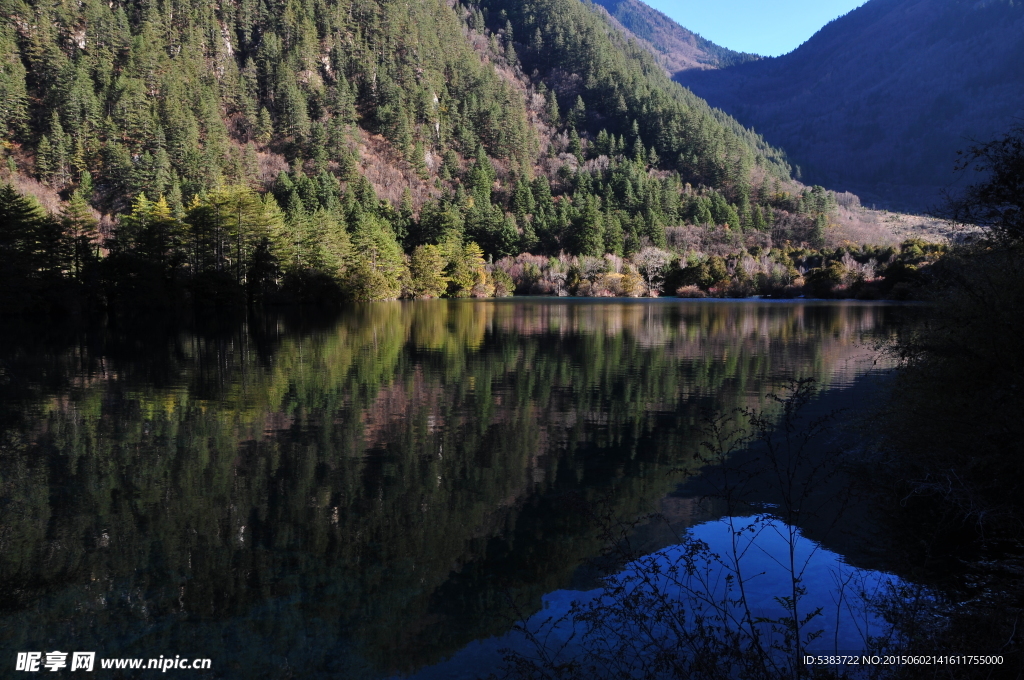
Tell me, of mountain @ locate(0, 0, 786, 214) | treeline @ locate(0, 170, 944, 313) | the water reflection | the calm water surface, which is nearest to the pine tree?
treeline @ locate(0, 170, 944, 313)

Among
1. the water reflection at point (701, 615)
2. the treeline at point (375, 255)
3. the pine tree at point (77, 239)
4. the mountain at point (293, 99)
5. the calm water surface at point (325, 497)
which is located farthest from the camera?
the mountain at point (293, 99)

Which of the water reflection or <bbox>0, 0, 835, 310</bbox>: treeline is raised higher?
<bbox>0, 0, 835, 310</bbox>: treeline

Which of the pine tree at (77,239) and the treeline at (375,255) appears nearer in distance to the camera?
the pine tree at (77,239)

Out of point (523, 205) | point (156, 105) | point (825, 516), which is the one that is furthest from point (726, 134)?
point (825, 516)

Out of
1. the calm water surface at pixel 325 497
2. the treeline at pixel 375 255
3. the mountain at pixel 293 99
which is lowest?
the calm water surface at pixel 325 497

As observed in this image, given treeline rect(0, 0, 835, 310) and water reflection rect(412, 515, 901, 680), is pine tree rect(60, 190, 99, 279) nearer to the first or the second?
treeline rect(0, 0, 835, 310)

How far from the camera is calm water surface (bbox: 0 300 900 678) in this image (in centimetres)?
565

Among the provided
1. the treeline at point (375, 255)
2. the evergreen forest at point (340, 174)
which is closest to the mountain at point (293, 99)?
the evergreen forest at point (340, 174)

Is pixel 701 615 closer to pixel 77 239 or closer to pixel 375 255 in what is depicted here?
pixel 77 239

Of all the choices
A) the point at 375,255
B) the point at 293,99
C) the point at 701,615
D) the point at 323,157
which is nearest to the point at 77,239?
the point at 375,255

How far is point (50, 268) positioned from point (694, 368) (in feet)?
140

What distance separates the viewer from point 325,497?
343 inches

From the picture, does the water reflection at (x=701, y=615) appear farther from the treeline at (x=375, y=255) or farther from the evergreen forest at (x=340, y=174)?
the evergreen forest at (x=340, y=174)

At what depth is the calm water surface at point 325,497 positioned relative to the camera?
18.5 ft
